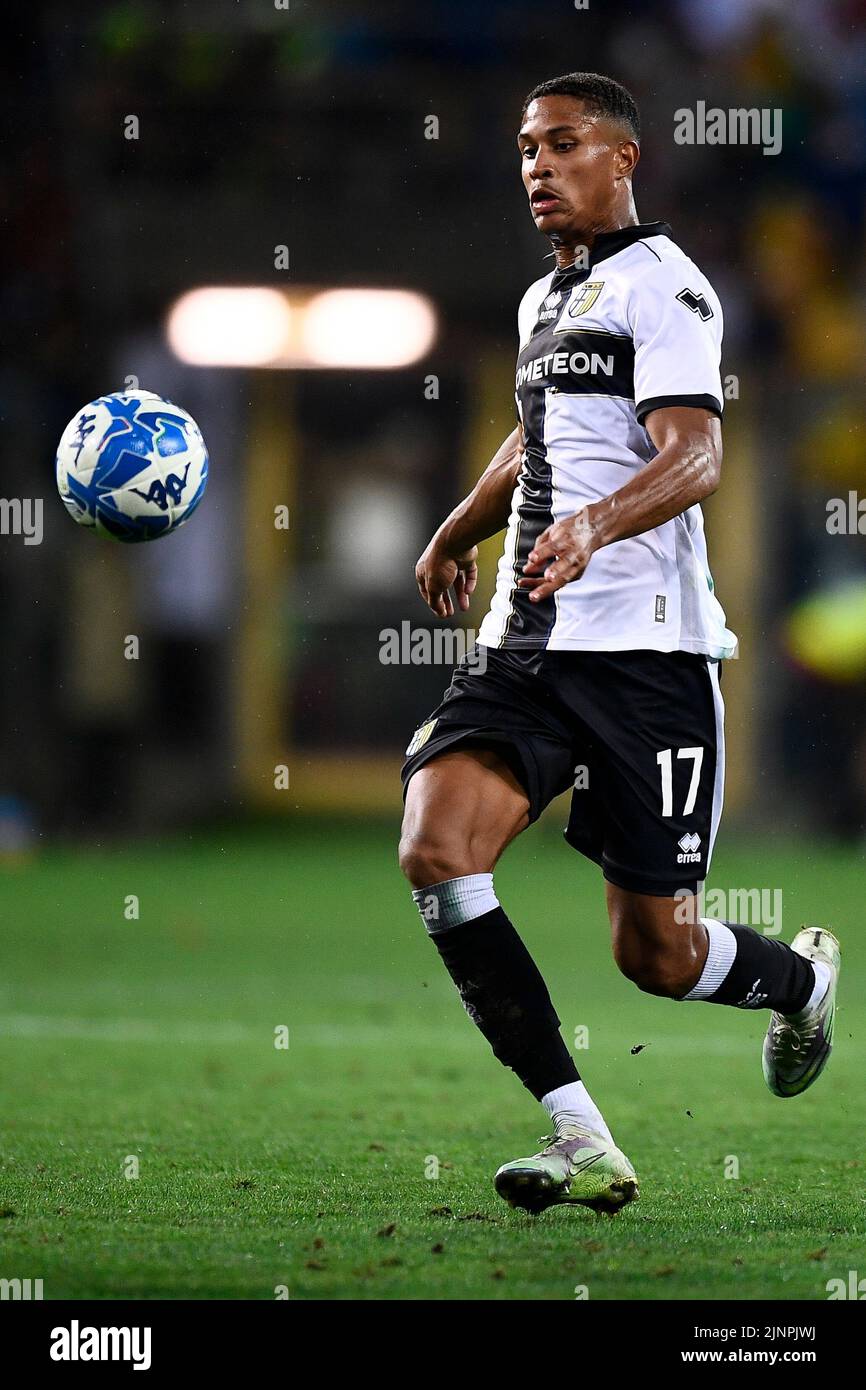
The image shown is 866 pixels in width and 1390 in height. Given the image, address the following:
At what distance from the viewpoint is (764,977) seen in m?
4.32

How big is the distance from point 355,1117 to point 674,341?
2364 millimetres

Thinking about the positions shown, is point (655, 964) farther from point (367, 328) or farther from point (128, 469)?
point (367, 328)

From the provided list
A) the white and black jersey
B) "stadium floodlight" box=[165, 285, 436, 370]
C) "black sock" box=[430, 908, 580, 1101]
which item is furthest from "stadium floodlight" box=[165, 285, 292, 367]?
"black sock" box=[430, 908, 580, 1101]

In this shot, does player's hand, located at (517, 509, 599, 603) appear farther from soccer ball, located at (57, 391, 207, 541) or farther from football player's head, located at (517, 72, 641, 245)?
soccer ball, located at (57, 391, 207, 541)

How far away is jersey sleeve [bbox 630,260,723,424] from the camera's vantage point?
3.86 m

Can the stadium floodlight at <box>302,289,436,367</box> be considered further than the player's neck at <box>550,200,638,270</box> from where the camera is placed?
Yes

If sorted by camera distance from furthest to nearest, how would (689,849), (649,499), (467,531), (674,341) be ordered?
(467,531) → (689,849) → (674,341) → (649,499)

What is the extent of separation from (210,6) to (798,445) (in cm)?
573

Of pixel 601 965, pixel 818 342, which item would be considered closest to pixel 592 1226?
pixel 601 965

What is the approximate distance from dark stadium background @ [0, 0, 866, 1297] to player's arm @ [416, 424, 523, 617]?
8940 millimetres

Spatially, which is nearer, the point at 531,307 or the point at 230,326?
the point at 531,307

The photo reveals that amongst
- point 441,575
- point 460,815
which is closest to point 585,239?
point 441,575

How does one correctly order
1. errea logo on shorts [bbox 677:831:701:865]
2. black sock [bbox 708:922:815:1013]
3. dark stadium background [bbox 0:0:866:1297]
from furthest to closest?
dark stadium background [bbox 0:0:866:1297] < black sock [bbox 708:922:815:1013] < errea logo on shorts [bbox 677:831:701:865]

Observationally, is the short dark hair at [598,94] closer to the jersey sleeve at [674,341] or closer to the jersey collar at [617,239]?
the jersey collar at [617,239]
